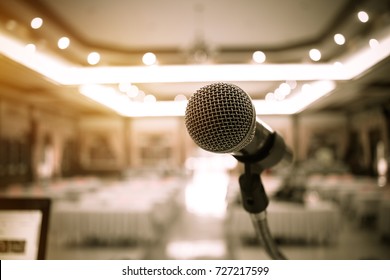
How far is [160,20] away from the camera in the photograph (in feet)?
18.5

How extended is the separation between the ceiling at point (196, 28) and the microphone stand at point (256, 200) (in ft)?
10.1

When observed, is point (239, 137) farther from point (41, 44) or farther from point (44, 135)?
point (44, 135)

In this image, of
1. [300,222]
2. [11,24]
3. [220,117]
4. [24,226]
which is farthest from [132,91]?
[220,117]

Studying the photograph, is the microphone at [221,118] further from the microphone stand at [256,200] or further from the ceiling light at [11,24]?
the ceiling light at [11,24]

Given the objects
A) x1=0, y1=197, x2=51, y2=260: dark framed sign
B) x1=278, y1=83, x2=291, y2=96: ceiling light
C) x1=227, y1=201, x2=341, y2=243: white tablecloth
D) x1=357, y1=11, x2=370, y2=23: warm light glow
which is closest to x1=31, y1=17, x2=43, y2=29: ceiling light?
x1=0, y1=197, x2=51, y2=260: dark framed sign

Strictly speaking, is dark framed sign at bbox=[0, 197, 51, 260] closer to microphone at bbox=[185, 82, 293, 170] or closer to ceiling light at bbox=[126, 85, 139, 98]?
microphone at bbox=[185, 82, 293, 170]

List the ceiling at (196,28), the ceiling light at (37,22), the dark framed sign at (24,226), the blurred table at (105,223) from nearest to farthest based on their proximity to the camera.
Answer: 1. the dark framed sign at (24,226)
2. the ceiling light at (37,22)
3. the ceiling at (196,28)
4. the blurred table at (105,223)

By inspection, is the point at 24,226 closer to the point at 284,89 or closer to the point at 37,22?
the point at 37,22

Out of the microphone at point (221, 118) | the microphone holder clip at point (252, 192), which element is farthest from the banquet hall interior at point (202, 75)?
the microphone at point (221, 118)

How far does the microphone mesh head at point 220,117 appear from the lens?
1.87ft

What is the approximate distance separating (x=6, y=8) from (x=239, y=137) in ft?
18.2

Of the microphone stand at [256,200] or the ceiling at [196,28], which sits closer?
the microphone stand at [256,200]

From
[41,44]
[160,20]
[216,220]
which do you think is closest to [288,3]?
[160,20]

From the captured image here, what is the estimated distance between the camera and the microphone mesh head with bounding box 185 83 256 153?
0.57 meters
